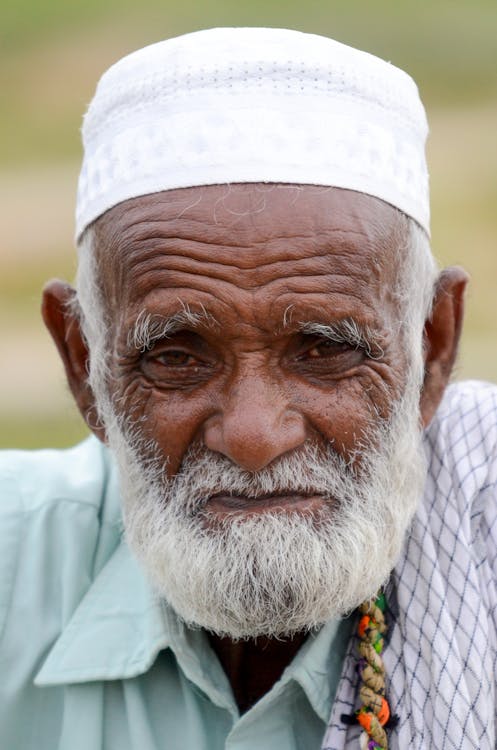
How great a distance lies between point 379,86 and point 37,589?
4.60 feet

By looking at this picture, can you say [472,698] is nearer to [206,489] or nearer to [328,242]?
[206,489]

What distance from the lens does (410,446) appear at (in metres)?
2.96

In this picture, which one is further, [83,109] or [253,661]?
[83,109]

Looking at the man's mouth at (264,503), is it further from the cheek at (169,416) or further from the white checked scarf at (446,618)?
the white checked scarf at (446,618)

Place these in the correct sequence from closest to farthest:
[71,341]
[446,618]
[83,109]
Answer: [446,618] → [71,341] → [83,109]

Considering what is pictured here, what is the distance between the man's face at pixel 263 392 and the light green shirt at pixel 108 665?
169 mm

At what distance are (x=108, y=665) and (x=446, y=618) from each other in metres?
0.76

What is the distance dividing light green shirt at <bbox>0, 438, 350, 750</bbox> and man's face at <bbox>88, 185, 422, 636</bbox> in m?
0.17

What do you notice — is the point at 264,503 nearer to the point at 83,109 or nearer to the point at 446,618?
the point at 446,618

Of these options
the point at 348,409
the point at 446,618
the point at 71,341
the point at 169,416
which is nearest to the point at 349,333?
the point at 348,409

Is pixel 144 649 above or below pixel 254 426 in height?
below

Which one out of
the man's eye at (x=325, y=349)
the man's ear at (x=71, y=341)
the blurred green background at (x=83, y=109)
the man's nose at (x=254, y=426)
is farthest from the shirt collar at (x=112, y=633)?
the blurred green background at (x=83, y=109)

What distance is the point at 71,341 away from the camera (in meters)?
3.22

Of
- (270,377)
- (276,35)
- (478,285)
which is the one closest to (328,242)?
(270,377)
